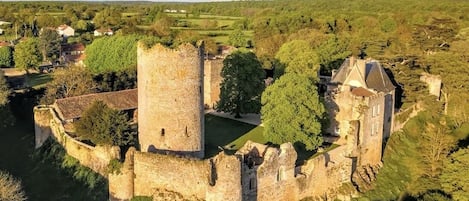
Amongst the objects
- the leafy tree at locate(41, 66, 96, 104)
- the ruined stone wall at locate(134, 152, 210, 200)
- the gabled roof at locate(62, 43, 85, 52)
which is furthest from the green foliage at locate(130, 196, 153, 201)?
the gabled roof at locate(62, 43, 85, 52)

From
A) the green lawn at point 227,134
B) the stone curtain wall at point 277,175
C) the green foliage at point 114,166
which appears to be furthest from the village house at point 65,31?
the stone curtain wall at point 277,175

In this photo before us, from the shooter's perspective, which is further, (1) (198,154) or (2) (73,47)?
(2) (73,47)

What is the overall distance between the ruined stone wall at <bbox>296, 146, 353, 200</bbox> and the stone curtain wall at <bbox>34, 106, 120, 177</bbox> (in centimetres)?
786

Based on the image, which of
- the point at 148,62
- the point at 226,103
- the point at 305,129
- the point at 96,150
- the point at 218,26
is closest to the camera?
the point at 148,62

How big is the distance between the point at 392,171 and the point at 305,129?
5.34 metres

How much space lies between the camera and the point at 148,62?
23.3 meters

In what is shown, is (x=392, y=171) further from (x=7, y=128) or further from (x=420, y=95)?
(x=7, y=128)

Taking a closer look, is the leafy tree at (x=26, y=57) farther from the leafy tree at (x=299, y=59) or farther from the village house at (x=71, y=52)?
the leafy tree at (x=299, y=59)

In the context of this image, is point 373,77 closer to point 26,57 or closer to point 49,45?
point 26,57

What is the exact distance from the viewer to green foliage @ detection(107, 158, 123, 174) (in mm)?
21875

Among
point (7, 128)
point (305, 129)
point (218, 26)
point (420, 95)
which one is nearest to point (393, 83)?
point (420, 95)

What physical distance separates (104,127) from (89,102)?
7.22 meters

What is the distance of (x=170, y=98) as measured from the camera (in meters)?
23.4

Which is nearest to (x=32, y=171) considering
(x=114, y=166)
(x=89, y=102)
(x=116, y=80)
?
(x=89, y=102)
